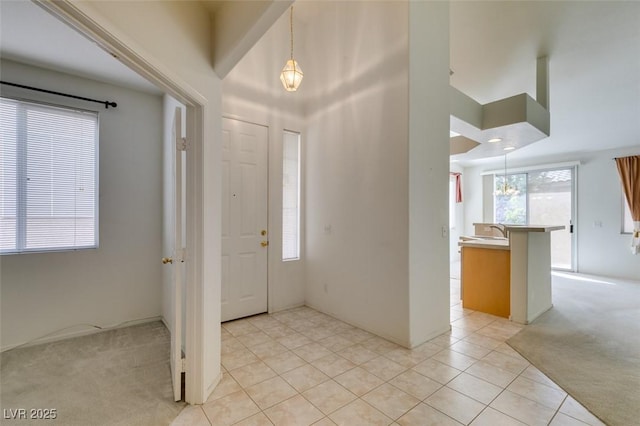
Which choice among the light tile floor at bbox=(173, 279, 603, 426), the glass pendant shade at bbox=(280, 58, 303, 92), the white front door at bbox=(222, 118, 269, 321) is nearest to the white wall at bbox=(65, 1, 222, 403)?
the light tile floor at bbox=(173, 279, 603, 426)

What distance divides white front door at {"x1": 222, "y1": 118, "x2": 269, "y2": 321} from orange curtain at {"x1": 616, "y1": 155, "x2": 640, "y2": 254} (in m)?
7.44

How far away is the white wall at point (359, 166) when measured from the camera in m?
2.69

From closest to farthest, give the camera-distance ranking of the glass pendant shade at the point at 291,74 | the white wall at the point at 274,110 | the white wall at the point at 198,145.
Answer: the white wall at the point at 198,145 < the glass pendant shade at the point at 291,74 < the white wall at the point at 274,110

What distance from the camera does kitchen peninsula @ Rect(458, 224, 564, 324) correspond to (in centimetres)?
326

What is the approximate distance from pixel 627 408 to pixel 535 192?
661 cm

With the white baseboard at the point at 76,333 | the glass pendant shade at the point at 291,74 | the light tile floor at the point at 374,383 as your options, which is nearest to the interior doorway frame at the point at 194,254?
the light tile floor at the point at 374,383

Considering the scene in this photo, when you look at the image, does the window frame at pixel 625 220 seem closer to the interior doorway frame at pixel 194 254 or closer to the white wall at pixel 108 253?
the interior doorway frame at pixel 194 254

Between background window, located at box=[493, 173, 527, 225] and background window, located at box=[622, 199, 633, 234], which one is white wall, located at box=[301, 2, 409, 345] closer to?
background window, located at box=[493, 173, 527, 225]

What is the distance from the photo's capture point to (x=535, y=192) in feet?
23.5

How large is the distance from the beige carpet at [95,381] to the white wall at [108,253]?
0.93 ft

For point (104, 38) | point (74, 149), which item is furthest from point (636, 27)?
point (74, 149)

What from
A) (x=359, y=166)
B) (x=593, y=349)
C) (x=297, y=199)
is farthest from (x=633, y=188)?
(x=297, y=199)

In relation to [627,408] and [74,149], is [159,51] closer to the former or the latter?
[74,149]

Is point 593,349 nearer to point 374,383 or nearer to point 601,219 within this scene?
point 374,383
